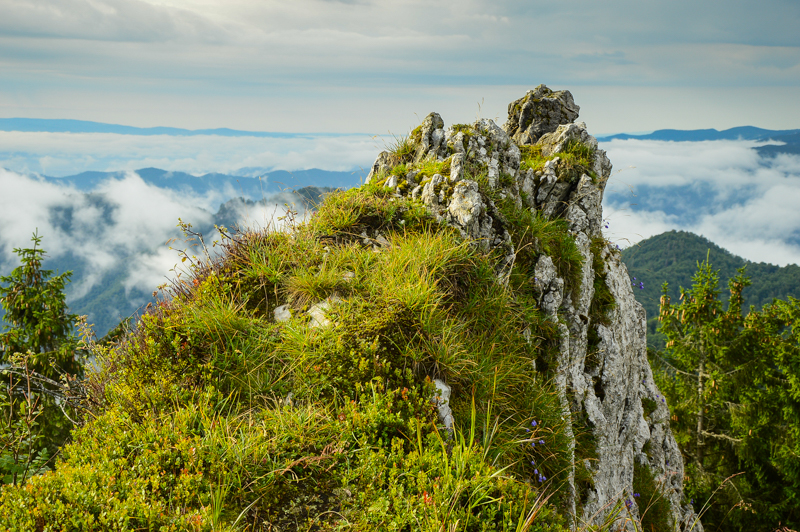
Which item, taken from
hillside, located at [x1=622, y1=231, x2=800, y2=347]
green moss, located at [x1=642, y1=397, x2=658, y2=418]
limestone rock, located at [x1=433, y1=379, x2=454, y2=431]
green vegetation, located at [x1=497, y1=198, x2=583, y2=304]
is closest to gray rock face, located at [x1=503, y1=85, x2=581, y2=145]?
green vegetation, located at [x1=497, y1=198, x2=583, y2=304]

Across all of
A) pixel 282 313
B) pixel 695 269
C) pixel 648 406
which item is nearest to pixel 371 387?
pixel 282 313

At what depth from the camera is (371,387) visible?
4246mm

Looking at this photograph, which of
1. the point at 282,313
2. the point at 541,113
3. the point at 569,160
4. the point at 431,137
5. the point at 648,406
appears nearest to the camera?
the point at 282,313

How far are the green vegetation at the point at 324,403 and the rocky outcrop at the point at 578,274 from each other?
769 mm

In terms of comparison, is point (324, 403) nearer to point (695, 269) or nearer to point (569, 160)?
point (569, 160)

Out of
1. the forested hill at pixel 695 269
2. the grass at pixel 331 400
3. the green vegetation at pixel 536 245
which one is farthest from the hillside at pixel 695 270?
the grass at pixel 331 400

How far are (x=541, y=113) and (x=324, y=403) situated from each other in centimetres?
1261

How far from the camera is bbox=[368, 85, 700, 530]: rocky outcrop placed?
7074 mm

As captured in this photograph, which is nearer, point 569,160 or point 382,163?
point 382,163

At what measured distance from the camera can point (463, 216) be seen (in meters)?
7.04

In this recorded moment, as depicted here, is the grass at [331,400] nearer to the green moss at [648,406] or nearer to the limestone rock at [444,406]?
the limestone rock at [444,406]

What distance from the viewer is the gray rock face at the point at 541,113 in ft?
44.7

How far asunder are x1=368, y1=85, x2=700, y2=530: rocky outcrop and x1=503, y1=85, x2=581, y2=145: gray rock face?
0.98 meters

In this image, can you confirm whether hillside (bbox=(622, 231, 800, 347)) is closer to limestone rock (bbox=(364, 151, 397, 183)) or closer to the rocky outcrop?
the rocky outcrop
